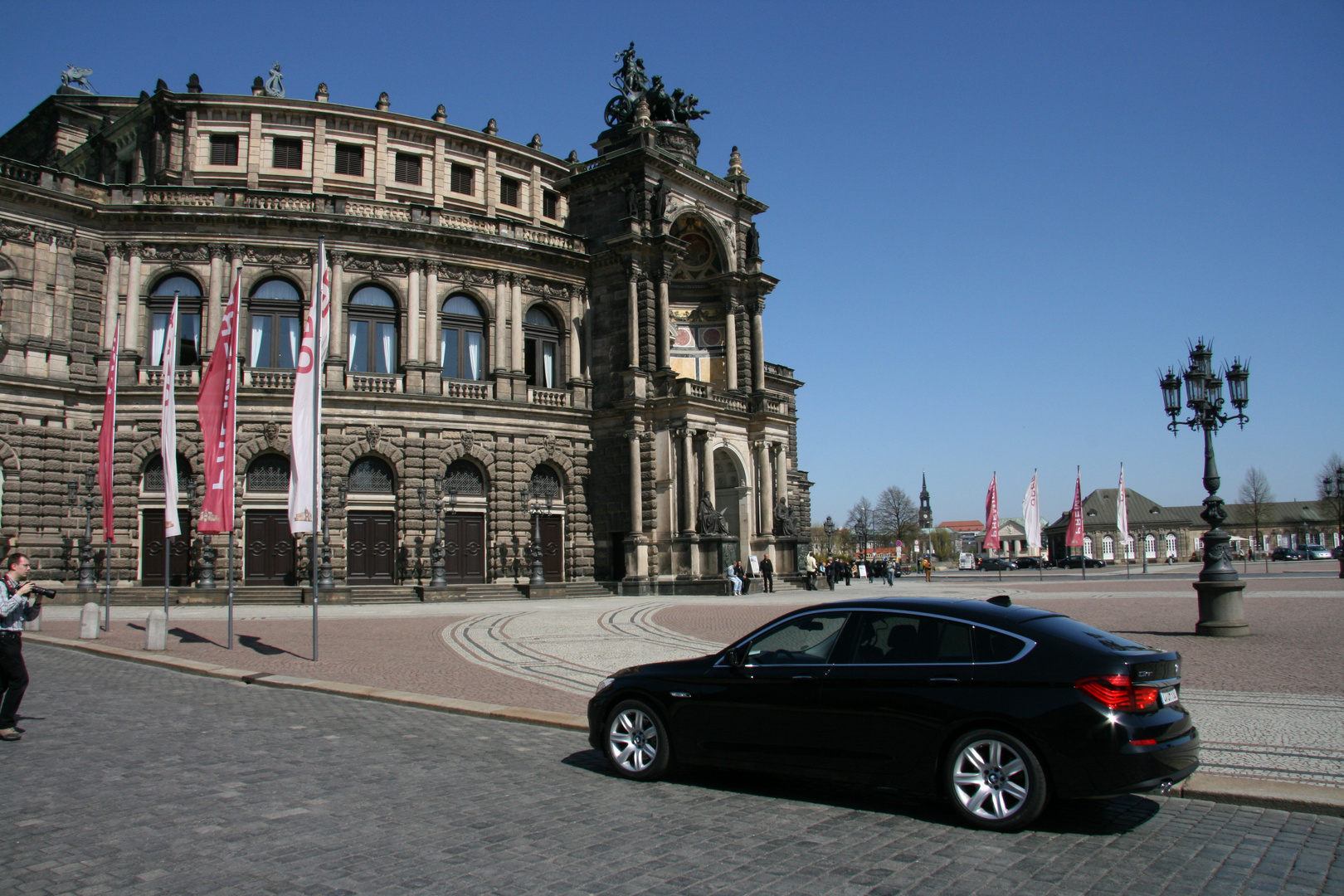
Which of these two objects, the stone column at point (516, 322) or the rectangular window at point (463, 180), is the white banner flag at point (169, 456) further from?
the rectangular window at point (463, 180)

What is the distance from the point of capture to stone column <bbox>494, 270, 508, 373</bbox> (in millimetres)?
37750

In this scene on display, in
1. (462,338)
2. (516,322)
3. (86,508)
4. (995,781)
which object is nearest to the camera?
(995,781)

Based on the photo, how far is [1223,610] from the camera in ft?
55.6

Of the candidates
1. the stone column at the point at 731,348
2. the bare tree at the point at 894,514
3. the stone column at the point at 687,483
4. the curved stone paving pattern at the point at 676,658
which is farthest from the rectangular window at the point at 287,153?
the bare tree at the point at 894,514

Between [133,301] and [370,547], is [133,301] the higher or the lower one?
the higher one

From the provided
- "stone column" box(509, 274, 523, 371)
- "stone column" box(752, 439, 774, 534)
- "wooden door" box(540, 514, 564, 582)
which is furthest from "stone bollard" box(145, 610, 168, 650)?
"stone column" box(752, 439, 774, 534)

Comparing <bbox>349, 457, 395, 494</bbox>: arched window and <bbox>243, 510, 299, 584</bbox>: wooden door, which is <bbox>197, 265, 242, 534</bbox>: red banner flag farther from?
<bbox>349, 457, 395, 494</bbox>: arched window

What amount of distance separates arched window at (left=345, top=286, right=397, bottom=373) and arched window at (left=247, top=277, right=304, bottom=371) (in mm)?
2003

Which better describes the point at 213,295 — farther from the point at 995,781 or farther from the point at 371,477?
the point at 995,781

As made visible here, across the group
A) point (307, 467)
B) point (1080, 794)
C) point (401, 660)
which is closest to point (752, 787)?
point (1080, 794)

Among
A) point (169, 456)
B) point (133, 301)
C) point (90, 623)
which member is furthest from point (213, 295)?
point (90, 623)

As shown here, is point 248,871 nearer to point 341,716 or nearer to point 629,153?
point 341,716

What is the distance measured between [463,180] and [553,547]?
62.8 feet

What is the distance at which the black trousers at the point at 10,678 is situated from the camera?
9109mm
